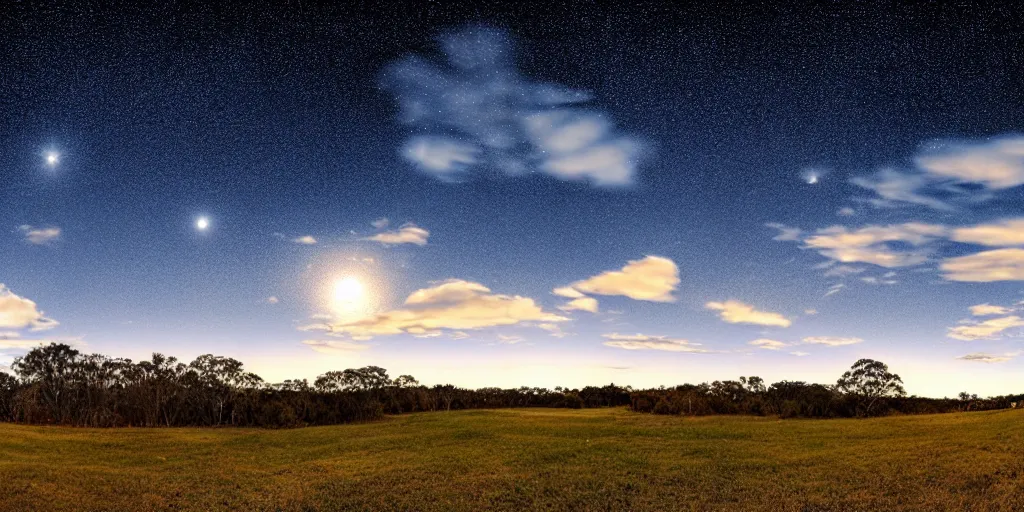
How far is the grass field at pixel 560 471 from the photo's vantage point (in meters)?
23.0

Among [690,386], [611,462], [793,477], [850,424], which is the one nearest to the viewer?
[793,477]

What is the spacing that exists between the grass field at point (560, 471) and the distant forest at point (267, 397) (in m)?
23.4

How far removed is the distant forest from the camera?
66.9 m

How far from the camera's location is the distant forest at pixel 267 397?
219 feet

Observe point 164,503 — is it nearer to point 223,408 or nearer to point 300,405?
point 300,405

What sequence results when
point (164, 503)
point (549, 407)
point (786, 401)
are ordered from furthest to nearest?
point (549, 407) < point (786, 401) < point (164, 503)

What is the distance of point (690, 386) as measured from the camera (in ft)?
272

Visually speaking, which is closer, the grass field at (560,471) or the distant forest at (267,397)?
the grass field at (560,471)

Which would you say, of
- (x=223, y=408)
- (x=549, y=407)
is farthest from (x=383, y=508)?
(x=549, y=407)

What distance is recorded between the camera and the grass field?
23.0 meters

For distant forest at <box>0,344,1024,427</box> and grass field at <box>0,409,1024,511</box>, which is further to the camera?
distant forest at <box>0,344,1024,427</box>

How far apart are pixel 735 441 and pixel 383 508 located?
79.8 feet

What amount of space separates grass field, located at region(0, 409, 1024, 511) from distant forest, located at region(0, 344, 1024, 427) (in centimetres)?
2340

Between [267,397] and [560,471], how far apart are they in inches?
2345
